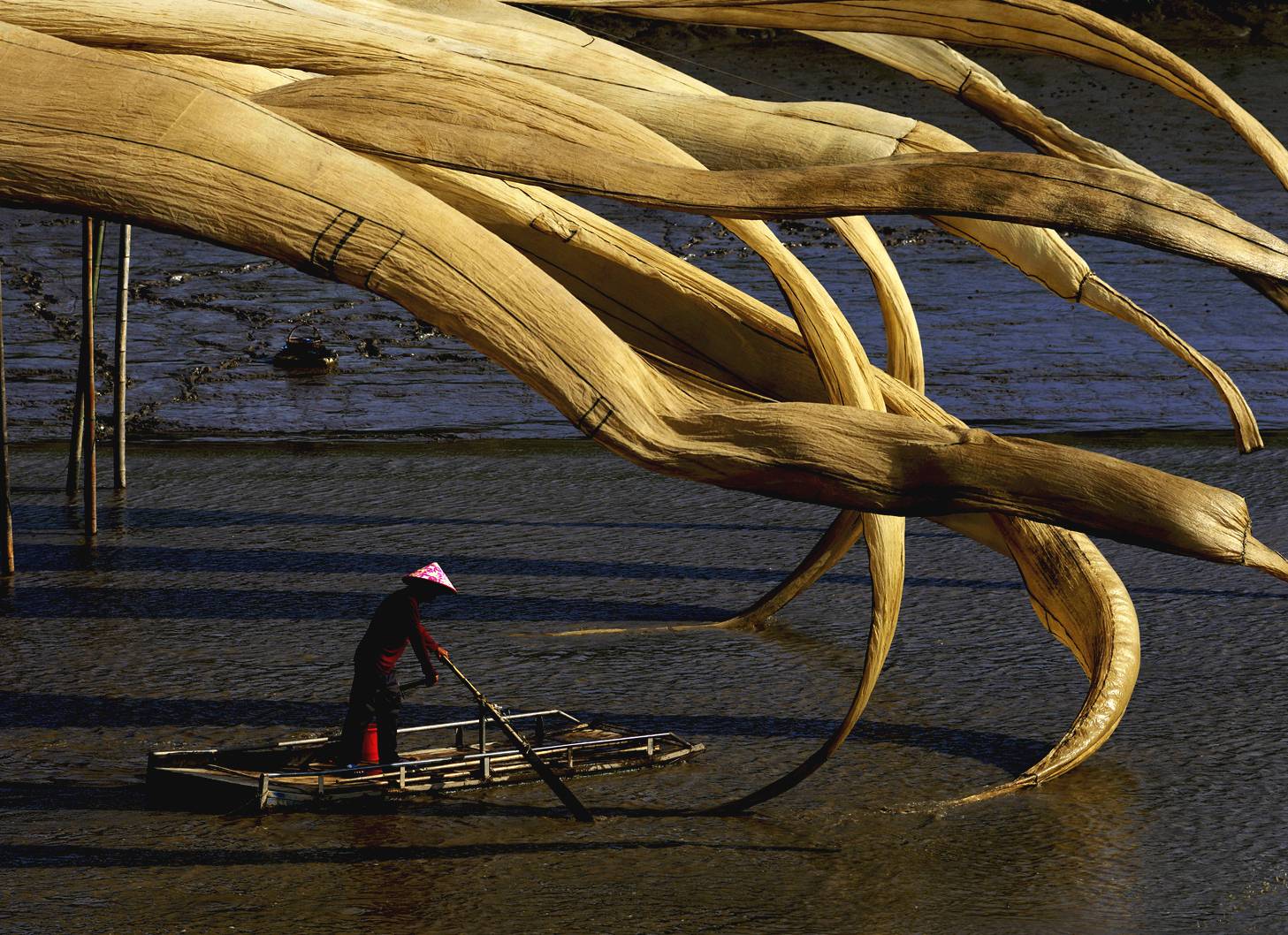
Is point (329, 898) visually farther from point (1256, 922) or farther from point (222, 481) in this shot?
point (222, 481)

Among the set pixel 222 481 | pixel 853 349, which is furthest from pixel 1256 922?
pixel 222 481

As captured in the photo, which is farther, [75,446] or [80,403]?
[75,446]

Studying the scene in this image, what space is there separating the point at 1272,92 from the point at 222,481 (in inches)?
720

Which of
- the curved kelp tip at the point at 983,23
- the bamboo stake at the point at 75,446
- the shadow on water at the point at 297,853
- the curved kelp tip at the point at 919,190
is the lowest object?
the shadow on water at the point at 297,853

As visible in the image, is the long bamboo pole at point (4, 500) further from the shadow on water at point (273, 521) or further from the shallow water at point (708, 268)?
the shallow water at point (708, 268)

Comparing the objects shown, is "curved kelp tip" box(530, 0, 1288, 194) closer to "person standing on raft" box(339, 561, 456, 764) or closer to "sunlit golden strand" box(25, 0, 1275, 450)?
"sunlit golden strand" box(25, 0, 1275, 450)

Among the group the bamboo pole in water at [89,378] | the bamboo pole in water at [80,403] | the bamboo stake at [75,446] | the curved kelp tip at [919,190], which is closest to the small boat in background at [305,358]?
the bamboo pole in water at [80,403]

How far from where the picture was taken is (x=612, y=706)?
341 inches

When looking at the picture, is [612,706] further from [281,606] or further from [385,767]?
[281,606]

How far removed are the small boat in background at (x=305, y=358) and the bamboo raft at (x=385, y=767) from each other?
8.50 metres

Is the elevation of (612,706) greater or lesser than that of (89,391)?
lesser

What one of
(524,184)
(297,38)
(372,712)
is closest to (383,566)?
(372,712)

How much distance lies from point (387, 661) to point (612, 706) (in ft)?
4.77

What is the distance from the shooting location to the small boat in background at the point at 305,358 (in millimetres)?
16141
